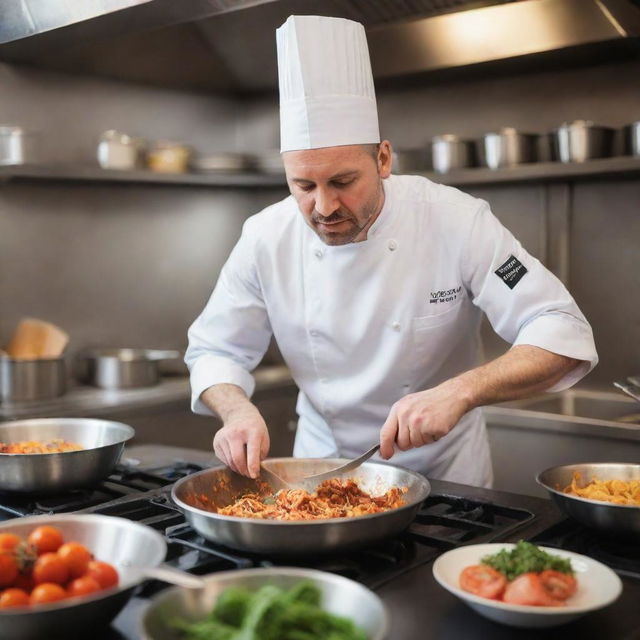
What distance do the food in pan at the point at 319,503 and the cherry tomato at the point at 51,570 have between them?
1.44ft

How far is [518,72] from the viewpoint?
12.1 feet

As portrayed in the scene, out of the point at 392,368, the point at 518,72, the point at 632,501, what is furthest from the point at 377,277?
the point at 518,72

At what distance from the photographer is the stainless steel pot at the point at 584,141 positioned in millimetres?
3234

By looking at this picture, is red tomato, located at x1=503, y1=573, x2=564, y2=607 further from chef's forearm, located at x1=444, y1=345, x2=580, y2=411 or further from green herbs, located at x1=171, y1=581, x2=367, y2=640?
chef's forearm, located at x1=444, y1=345, x2=580, y2=411

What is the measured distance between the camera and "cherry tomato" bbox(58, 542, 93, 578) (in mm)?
1116

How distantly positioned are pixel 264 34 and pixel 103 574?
10.7 feet

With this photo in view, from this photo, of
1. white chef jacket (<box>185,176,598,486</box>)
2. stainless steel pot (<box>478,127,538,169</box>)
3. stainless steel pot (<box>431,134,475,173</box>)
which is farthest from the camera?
stainless steel pot (<box>431,134,475,173</box>)

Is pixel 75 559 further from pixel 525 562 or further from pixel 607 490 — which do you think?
pixel 607 490

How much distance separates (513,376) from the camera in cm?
181

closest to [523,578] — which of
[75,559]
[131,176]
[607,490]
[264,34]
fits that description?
[607,490]

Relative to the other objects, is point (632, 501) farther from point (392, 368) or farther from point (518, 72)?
point (518, 72)

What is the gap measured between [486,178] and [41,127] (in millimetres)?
1965

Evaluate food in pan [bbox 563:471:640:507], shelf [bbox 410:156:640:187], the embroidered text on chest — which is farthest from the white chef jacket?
shelf [bbox 410:156:640:187]

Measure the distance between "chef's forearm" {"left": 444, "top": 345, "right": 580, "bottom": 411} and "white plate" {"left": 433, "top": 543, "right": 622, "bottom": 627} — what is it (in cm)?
49
